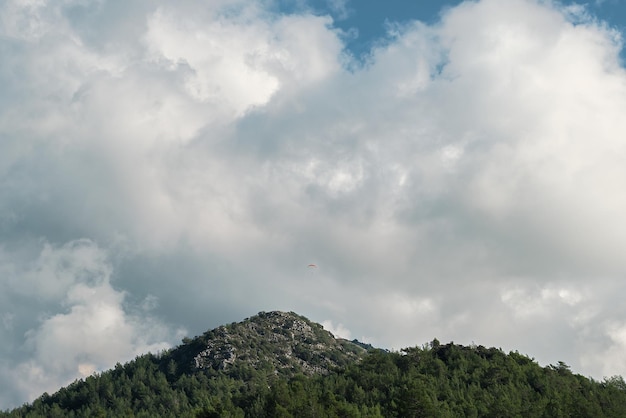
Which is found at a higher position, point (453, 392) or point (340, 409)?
point (453, 392)

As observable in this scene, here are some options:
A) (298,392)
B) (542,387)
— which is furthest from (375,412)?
(542,387)

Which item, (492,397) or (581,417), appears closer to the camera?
(581,417)

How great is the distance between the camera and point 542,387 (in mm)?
199875

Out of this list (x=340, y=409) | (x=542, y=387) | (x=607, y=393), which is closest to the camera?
(x=340, y=409)

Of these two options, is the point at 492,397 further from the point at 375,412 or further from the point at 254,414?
the point at 254,414

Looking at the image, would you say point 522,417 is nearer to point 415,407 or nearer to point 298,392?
point 415,407

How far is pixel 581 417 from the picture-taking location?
148750 mm

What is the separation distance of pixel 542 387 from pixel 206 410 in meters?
114

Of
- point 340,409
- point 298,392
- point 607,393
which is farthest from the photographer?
point 607,393

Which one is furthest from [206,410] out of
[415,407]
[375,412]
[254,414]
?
[415,407]

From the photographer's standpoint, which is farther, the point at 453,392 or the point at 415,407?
the point at 453,392

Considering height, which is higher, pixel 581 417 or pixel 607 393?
pixel 607 393

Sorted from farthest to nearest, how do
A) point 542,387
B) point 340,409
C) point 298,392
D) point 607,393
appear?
point 542,387 < point 607,393 < point 298,392 < point 340,409

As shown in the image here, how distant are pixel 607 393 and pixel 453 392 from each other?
47.3 meters
